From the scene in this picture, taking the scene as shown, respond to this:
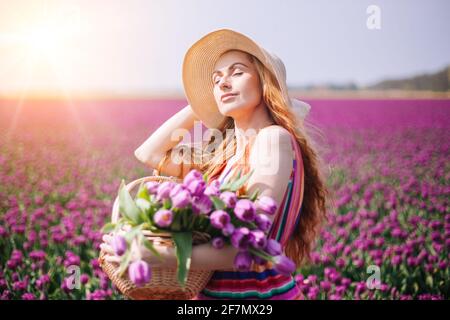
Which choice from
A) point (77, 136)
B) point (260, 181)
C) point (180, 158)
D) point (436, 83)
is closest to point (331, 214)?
point (180, 158)

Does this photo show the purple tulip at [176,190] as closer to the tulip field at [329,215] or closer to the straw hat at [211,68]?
the straw hat at [211,68]

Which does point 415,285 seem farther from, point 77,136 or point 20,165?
point 77,136

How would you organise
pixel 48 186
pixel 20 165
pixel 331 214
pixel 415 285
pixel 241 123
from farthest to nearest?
pixel 20 165 → pixel 48 186 → pixel 331 214 → pixel 415 285 → pixel 241 123

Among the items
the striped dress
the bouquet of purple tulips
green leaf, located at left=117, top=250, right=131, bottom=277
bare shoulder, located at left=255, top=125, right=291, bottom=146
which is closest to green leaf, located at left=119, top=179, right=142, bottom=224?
the bouquet of purple tulips

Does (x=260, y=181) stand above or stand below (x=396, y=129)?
above

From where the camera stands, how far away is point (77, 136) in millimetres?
10148

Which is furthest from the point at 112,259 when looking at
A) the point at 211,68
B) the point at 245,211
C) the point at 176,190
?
the point at 211,68

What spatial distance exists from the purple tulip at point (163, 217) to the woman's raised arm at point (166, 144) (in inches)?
25.9

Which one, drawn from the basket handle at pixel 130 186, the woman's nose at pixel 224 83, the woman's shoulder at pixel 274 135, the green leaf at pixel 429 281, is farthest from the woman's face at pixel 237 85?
the green leaf at pixel 429 281

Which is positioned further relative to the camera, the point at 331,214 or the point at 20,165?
the point at 20,165

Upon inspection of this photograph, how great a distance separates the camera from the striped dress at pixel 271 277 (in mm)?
1527

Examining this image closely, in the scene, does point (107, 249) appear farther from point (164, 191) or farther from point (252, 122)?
point (252, 122)
